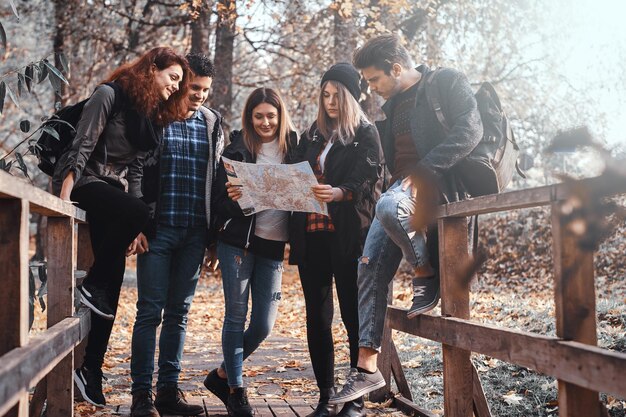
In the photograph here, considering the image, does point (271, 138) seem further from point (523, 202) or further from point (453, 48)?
point (453, 48)

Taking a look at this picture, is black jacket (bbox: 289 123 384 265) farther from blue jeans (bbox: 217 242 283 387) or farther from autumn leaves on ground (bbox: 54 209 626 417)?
autumn leaves on ground (bbox: 54 209 626 417)

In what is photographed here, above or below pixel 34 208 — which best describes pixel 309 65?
above

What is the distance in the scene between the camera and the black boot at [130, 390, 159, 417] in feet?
13.7

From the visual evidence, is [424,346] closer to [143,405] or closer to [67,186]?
[143,405]

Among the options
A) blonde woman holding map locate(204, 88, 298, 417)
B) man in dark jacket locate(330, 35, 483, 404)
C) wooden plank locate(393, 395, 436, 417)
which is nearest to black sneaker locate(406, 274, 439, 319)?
man in dark jacket locate(330, 35, 483, 404)

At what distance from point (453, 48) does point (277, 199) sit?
41.3ft

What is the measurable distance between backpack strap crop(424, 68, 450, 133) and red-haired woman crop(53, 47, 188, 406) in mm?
1454

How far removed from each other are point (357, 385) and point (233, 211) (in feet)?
4.05

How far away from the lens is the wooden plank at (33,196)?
2.36m

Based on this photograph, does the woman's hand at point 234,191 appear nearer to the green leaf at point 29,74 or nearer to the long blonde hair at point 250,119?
Result: the long blonde hair at point 250,119

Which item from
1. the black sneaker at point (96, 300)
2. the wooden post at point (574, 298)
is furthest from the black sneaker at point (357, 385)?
the wooden post at point (574, 298)

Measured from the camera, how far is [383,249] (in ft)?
13.3

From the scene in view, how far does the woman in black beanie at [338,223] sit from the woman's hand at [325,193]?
0.06 metres

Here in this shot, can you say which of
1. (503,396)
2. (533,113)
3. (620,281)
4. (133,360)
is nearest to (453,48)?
(533,113)
